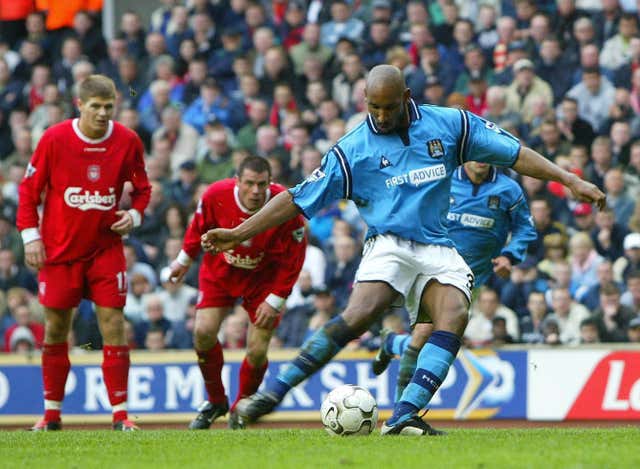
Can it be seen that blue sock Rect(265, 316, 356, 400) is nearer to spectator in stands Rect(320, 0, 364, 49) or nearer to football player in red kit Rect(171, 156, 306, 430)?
football player in red kit Rect(171, 156, 306, 430)

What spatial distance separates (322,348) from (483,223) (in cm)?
313

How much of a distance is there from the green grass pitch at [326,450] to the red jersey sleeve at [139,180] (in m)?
2.33

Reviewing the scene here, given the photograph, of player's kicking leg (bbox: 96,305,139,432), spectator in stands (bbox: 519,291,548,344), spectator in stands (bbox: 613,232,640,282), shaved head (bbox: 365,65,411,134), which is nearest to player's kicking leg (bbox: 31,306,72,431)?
player's kicking leg (bbox: 96,305,139,432)

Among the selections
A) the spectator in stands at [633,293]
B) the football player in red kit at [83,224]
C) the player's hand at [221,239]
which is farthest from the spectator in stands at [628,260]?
the player's hand at [221,239]

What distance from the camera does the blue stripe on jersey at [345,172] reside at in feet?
29.8

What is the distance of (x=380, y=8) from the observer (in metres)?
19.8

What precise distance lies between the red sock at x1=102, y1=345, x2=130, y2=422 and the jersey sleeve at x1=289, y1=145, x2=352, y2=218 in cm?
285

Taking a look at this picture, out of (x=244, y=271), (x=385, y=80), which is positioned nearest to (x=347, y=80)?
(x=244, y=271)

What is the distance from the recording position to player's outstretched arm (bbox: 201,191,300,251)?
29.5 feet

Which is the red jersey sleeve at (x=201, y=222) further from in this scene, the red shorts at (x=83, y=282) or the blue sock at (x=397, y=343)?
the blue sock at (x=397, y=343)

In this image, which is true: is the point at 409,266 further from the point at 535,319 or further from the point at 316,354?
the point at 535,319

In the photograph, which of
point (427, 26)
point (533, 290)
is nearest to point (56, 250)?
point (533, 290)

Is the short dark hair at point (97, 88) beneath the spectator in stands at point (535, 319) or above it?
above

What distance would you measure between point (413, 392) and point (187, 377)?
7.41 m
